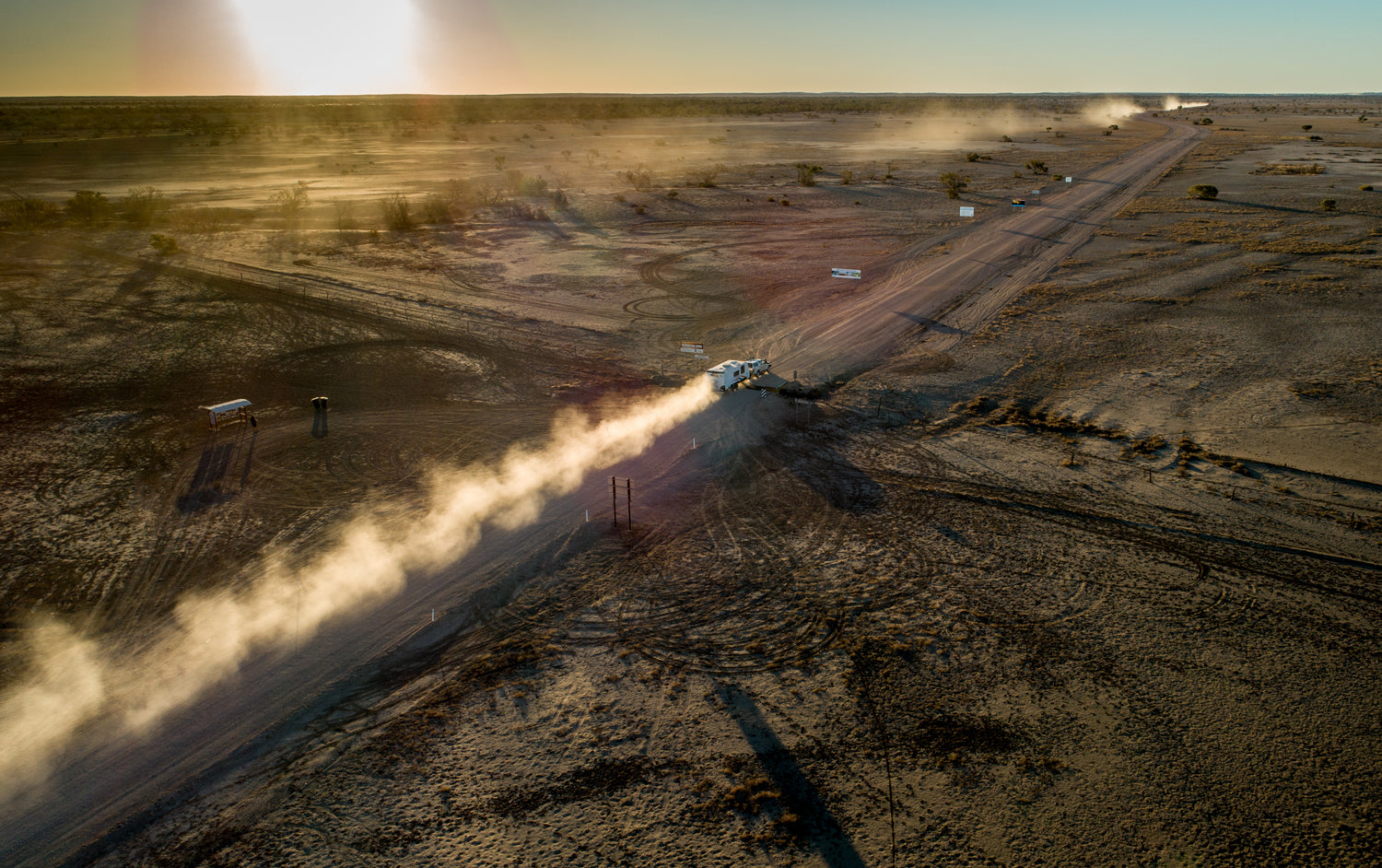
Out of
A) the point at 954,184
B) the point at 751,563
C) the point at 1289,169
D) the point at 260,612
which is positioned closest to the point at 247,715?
the point at 260,612

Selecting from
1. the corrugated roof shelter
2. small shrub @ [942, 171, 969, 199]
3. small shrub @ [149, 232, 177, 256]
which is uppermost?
small shrub @ [942, 171, 969, 199]

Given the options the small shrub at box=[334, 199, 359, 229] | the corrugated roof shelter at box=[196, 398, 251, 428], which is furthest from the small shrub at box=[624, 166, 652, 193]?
the corrugated roof shelter at box=[196, 398, 251, 428]

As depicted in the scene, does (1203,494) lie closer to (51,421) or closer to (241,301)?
(51,421)

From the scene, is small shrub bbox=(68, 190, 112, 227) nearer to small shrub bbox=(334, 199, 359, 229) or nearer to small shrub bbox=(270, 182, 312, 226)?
small shrub bbox=(270, 182, 312, 226)

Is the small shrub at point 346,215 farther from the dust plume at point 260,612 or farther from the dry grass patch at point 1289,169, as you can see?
the dry grass patch at point 1289,169

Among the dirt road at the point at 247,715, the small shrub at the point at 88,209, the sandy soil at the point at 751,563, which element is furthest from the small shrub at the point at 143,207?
the dirt road at the point at 247,715

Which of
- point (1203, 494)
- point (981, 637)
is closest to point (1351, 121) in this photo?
point (1203, 494)

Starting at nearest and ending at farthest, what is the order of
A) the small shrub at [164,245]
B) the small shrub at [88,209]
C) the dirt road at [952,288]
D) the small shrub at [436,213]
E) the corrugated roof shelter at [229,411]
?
the corrugated roof shelter at [229,411] → the dirt road at [952,288] → the small shrub at [164,245] → the small shrub at [88,209] → the small shrub at [436,213]
